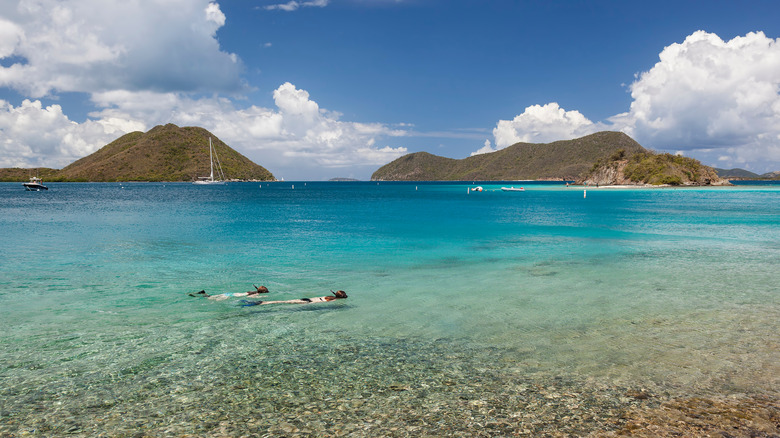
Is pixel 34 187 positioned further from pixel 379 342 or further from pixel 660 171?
pixel 660 171

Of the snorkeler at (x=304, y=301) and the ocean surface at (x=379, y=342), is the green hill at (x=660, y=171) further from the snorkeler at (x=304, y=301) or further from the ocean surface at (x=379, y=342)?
the snorkeler at (x=304, y=301)

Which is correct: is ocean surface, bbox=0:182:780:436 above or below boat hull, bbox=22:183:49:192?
below

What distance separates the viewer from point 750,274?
19906 millimetres

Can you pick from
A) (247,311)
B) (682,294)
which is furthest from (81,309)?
(682,294)

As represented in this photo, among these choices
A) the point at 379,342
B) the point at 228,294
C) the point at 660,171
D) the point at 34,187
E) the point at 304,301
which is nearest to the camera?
the point at 379,342

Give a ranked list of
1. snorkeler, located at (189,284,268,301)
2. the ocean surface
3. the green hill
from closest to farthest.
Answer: the ocean surface < snorkeler, located at (189,284,268,301) < the green hill

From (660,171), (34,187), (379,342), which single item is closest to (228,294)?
(379,342)

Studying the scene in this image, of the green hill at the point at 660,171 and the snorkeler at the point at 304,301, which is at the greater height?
the green hill at the point at 660,171

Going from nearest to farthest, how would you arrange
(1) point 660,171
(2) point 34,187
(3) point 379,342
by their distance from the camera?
(3) point 379,342
(2) point 34,187
(1) point 660,171

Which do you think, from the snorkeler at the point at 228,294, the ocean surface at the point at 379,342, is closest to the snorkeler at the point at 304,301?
the ocean surface at the point at 379,342

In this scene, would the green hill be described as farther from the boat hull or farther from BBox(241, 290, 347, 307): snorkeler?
the boat hull

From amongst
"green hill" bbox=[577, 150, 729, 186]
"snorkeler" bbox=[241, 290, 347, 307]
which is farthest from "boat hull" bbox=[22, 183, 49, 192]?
"green hill" bbox=[577, 150, 729, 186]

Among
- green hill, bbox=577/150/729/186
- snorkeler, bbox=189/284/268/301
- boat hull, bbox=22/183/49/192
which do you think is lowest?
snorkeler, bbox=189/284/268/301

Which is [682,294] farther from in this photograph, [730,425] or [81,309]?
[81,309]
